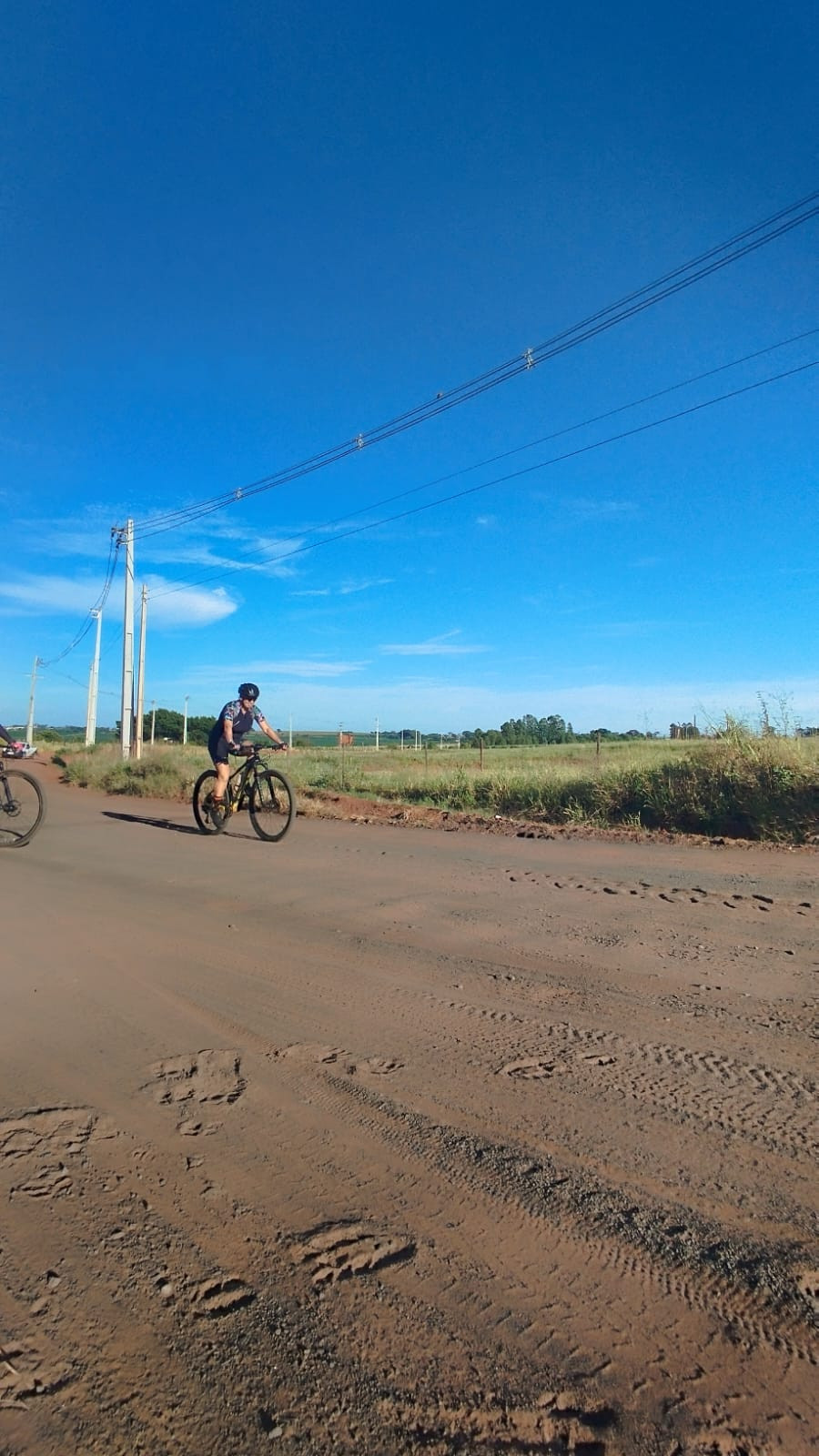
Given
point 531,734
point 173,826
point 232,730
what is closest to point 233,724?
point 232,730

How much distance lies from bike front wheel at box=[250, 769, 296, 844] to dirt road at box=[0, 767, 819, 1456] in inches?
172

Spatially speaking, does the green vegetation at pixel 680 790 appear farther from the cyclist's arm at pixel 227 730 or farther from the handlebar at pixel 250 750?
the cyclist's arm at pixel 227 730

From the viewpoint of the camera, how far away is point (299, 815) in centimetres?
1267

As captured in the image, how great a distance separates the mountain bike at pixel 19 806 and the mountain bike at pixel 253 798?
1.86 metres

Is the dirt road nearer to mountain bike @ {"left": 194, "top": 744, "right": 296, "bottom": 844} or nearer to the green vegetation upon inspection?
mountain bike @ {"left": 194, "top": 744, "right": 296, "bottom": 844}

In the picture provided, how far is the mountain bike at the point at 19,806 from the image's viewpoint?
29.8 feet

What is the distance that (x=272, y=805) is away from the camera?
32.0 feet

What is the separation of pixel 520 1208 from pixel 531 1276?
0.89 ft

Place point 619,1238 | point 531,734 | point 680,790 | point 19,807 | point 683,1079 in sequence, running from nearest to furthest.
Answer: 1. point 619,1238
2. point 683,1079
3. point 19,807
4. point 680,790
5. point 531,734

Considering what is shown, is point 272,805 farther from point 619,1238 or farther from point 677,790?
point 619,1238

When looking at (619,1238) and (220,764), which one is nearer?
(619,1238)

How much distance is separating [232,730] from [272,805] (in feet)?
3.53

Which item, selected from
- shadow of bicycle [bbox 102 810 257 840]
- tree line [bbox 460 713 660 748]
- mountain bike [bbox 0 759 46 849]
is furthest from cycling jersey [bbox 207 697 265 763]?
tree line [bbox 460 713 660 748]

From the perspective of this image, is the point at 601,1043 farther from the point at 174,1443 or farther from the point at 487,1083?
the point at 174,1443
